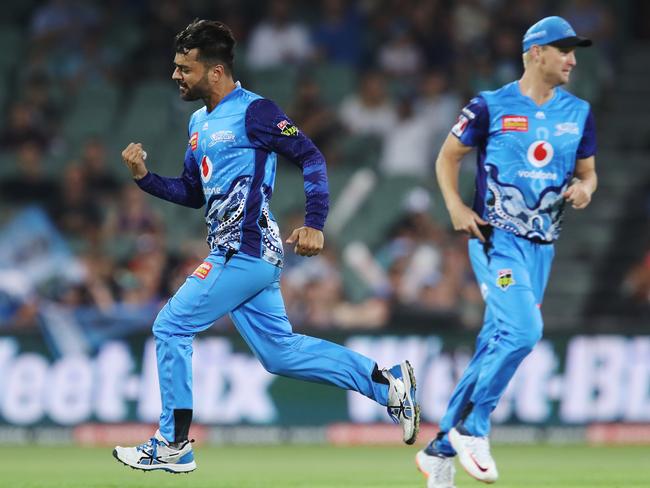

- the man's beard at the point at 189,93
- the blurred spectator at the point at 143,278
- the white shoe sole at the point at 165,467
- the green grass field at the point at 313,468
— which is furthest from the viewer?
the blurred spectator at the point at 143,278

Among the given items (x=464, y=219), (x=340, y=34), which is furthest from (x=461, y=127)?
(x=340, y=34)

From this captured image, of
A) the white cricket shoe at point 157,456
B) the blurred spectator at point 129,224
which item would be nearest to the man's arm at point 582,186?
the white cricket shoe at point 157,456

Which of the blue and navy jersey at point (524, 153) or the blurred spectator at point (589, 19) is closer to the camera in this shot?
the blue and navy jersey at point (524, 153)

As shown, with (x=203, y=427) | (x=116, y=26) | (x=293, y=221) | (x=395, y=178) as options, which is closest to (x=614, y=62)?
(x=395, y=178)

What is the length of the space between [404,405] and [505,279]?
91cm

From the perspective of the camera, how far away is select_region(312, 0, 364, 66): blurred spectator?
1795cm

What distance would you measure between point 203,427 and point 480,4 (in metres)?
7.22

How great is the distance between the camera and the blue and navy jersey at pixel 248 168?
7.70 metres

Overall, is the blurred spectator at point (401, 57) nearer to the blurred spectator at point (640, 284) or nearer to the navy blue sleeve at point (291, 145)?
the blurred spectator at point (640, 284)

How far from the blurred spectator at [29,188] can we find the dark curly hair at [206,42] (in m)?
8.39

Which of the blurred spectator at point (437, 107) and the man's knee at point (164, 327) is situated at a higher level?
the blurred spectator at point (437, 107)

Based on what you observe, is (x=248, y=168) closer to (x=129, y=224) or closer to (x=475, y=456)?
(x=475, y=456)

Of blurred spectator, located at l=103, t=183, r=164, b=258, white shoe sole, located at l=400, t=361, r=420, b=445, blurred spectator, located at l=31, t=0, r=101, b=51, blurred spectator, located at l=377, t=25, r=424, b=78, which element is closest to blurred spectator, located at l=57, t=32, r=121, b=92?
blurred spectator, located at l=31, t=0, r=101, b=51

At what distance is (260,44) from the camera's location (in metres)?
17.8
